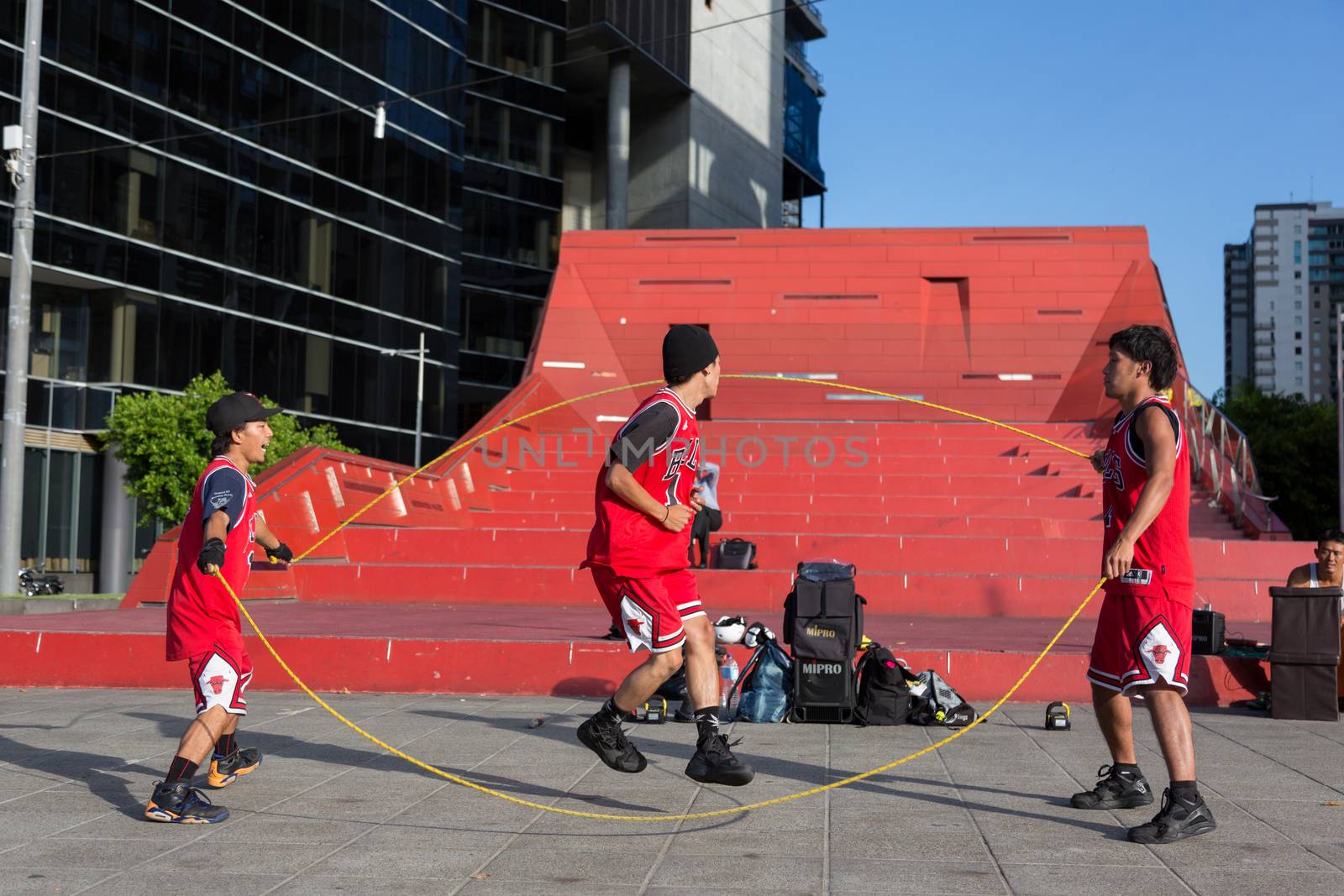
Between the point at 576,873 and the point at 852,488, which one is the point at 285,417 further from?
the point at 576,873

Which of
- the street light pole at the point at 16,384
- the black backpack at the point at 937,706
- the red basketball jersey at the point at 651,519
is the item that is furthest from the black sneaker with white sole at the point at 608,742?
the street light pole at the point at 16,384

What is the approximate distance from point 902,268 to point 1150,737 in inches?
710

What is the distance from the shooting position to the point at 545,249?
56062 mm

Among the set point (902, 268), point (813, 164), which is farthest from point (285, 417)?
point (813, 164)

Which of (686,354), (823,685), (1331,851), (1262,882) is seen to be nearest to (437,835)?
(686,354)

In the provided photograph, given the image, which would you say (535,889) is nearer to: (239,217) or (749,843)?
(749,843)

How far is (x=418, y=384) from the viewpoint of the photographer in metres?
42.6

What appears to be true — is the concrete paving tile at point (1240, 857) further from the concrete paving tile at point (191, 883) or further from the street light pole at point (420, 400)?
the street light pole at point (420, 400)

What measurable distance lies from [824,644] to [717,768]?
282 centimetres

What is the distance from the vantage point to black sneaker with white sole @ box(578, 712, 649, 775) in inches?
223

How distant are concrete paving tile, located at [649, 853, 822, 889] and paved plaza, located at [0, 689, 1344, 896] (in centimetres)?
1

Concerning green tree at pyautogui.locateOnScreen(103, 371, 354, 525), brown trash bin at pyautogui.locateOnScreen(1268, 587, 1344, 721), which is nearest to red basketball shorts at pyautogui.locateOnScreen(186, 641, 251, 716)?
brown trash bin at pyautogui.locateOnScreen(1268, 587, 1344, 721)

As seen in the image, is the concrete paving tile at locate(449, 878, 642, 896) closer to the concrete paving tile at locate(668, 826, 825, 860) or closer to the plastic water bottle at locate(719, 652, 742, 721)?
the concrete paving tile at locate(668, 826, 825, 860)

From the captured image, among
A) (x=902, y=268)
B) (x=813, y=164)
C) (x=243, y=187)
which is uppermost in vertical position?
(x=813, y=164)
